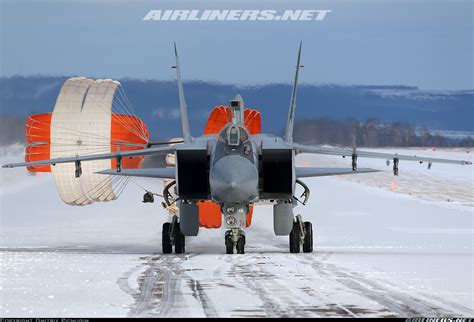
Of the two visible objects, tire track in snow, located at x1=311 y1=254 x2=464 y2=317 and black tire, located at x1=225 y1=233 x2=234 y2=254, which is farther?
black tire, located at x1=225 y1=233 x2=234 y2=254

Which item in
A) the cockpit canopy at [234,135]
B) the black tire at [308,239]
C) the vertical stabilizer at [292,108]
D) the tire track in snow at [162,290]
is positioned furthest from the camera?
the vertical stabilizer at [292,108]

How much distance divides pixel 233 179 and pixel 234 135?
3.86ft

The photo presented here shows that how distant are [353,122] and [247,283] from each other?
16951 millimetres

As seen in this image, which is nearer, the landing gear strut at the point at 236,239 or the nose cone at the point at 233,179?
the nose cone at the point at 233,179

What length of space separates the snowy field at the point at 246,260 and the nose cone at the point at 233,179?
1412 millimetres

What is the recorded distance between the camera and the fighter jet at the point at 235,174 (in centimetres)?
2794

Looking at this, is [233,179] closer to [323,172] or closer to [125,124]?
[323,172]

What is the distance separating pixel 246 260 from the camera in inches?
1110

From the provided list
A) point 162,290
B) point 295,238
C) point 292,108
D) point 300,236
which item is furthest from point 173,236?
point 162,290

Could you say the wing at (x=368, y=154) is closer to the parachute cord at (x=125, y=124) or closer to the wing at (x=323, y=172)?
the wing at (x=323, y=172)

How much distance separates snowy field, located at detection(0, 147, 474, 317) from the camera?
20125 mm

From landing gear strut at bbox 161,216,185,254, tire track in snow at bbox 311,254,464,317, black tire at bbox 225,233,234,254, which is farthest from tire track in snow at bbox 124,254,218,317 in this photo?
tire track in snow at bbox 311,254,464,317

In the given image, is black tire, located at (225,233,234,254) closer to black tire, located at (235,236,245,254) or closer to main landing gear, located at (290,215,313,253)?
black tire, located at (235,236,245,254)

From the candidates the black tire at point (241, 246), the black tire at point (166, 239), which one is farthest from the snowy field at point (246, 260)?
the black tire at point (166, 239)
